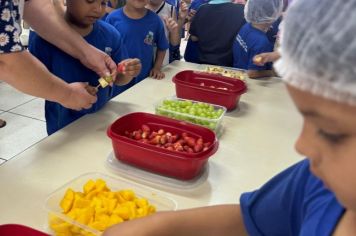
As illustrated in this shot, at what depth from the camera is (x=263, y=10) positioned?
1770 millimetres

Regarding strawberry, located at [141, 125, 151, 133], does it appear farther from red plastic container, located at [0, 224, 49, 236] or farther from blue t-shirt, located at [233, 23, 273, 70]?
blue t-shirt, located at [233, 23, 273, 70]

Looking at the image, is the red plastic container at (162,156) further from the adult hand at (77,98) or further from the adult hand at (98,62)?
the adult hand at (98,62)

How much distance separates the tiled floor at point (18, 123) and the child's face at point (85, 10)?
3.16ft

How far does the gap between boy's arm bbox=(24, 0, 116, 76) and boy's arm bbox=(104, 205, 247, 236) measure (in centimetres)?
73

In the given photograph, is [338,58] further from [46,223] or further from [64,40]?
[64,40]

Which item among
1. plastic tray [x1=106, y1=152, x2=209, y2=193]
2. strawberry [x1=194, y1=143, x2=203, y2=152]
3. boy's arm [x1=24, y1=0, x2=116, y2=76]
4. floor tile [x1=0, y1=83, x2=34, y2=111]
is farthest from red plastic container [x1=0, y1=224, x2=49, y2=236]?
floor tile [x1=0, y1=83, x2=34, y2=111]

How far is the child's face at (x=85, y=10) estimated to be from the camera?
1.24 metres

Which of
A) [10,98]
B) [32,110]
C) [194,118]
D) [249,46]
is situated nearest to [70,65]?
[194,118]

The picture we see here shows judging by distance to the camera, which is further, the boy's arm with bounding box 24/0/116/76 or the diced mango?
the boy's arm with bounding box 24/0/116/76

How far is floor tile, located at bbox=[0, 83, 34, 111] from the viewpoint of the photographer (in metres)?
2.53

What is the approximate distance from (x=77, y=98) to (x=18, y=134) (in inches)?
53.5

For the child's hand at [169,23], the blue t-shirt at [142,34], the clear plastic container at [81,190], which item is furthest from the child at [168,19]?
the clear plastic container at [81,190]

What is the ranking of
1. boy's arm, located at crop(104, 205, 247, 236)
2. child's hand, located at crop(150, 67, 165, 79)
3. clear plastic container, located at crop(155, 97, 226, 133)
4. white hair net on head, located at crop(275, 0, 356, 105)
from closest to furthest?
1. white hair net on head, located at crop(275, 0, 356, 105)
2. boy's arm, located at crop(104, 205, 247, 236)
3. clear plastic container, located at crop(155, 97, 226, 133)
4. child's hand, located at crop(150, 67, 165, 79)

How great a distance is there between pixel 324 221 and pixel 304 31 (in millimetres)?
268
